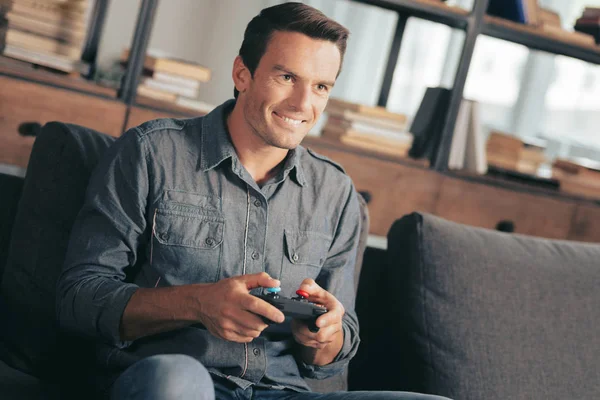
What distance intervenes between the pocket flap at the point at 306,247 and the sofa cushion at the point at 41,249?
37 cm

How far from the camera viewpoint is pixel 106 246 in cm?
123

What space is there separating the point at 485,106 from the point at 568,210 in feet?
2.99

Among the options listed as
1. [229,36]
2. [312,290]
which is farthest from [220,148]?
[229,36]

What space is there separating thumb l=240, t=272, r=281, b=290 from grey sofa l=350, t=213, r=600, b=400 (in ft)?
1.56

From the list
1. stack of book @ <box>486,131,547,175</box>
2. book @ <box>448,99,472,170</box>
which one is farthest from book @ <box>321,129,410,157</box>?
stack of book @ <box>486,131,547,175</box>

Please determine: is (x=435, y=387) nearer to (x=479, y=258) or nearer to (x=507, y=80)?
(x=479, y=258)

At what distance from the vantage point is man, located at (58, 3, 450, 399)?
120 cm

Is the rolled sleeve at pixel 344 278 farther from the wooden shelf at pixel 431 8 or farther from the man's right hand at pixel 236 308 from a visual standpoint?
the wooden shelf at pixel 431 8

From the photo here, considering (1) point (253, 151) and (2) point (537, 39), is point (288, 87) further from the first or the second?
(2) point (537, 39)

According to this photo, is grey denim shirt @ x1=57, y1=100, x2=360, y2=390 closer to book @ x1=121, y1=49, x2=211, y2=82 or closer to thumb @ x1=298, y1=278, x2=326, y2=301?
thumb @ x1=298, y1=278, x2=326, y2=301

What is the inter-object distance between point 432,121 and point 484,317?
1270 millimetres

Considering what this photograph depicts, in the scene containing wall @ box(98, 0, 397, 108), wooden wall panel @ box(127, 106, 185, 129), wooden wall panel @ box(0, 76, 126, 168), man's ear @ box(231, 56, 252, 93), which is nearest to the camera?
man's ear @ box(231, 56, 252, 93)

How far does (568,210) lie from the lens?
2832mm

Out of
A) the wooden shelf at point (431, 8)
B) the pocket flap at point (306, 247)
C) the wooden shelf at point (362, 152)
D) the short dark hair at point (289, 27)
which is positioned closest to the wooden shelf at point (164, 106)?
the wooden shelf at point (362, 152)
